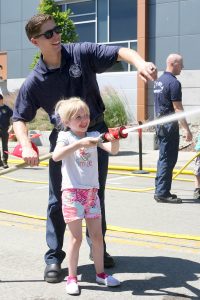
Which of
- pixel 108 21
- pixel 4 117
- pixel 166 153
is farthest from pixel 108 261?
pixel 108 21

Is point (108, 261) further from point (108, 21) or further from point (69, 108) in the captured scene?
point (108, 21)

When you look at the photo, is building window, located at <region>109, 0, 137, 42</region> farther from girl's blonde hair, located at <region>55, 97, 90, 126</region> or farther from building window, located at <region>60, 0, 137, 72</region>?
girl's blonde hair, located at <region>55, 97, 90, 126</region>

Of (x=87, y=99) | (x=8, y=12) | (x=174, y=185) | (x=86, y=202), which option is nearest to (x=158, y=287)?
(x=86, y=202)

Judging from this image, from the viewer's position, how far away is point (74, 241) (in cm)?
461

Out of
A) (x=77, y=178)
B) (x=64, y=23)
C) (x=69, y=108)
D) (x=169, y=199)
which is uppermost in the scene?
(x=64, y=23)

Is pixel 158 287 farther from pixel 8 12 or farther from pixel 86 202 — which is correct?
pixel 8 12

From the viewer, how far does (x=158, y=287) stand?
4676mm

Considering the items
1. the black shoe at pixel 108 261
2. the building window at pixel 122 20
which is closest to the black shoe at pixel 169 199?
the black shoe at pixel 108 261

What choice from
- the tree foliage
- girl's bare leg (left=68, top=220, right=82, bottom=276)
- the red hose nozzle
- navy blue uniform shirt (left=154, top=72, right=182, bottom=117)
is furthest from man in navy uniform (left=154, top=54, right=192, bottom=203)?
the tree foliage

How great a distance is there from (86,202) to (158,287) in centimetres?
91

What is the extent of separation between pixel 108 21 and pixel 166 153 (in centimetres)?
1346

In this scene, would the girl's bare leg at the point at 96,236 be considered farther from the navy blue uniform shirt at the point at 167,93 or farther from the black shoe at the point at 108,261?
the navy blue uniform shirt at the point at 167,93

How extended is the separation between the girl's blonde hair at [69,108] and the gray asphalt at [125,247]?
1.40m

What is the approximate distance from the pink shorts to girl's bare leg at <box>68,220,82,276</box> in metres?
0.06
